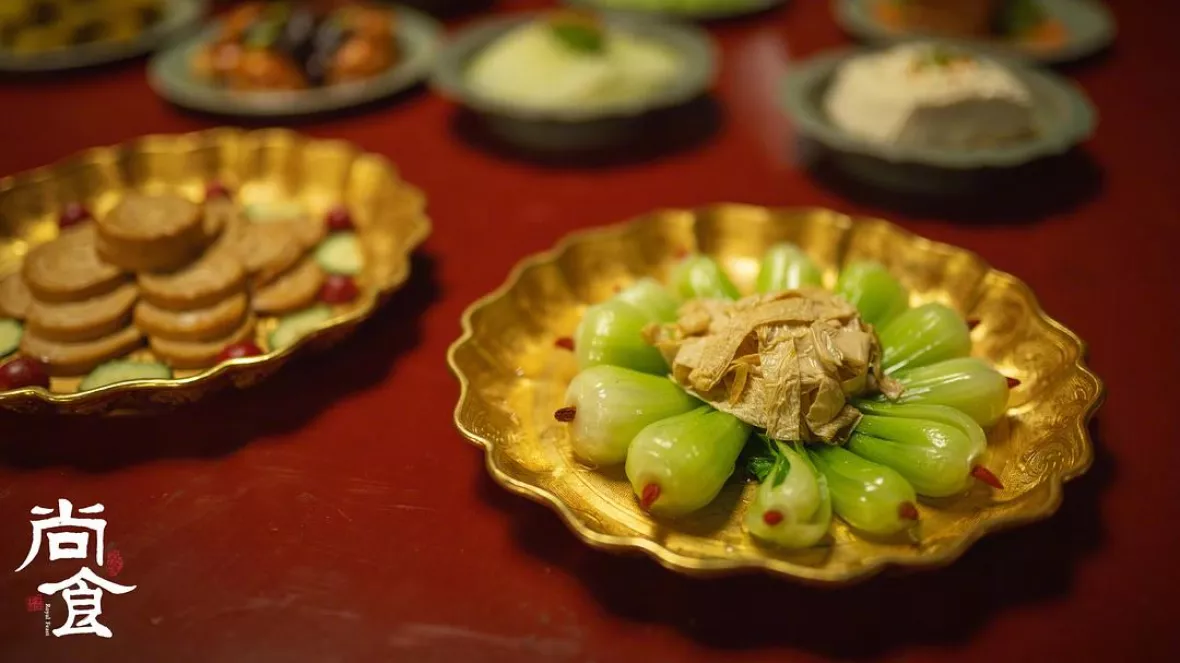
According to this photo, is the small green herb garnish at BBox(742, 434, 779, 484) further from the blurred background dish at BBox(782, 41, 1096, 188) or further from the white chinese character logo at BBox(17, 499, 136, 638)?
the blurred background dish at BBox(782, 41, 1096, 188)

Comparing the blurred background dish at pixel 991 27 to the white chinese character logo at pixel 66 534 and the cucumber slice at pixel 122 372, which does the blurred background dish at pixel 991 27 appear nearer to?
the cucumber slice at pixel 122 372

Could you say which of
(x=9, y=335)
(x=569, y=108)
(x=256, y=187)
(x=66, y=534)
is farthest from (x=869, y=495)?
(x=256, y=187)

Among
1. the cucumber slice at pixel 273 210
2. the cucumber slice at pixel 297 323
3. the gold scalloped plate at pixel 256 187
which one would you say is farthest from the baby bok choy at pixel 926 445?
the cucumber slice at pixel 273 210

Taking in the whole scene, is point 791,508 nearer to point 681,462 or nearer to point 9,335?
point 681,462

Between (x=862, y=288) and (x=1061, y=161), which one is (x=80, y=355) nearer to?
(x=862, y=288)

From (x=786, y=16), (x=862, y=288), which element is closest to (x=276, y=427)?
(x=862, y=288)
